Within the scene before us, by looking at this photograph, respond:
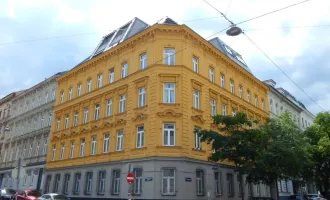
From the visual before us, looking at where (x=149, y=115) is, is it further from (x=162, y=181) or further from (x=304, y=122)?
(x=304, y=122)

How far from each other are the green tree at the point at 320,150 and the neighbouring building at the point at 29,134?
30016mm

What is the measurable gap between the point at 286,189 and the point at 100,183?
23.5 meters

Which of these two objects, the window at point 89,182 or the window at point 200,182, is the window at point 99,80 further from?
the window at point 200,182

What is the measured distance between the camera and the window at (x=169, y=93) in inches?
922

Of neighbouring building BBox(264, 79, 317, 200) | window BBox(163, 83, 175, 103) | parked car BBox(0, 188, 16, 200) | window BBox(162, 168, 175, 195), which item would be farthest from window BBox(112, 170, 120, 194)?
neighbouring building BBox(264, 79, 317, 200)

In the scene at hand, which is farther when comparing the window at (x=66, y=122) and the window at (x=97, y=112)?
the window at (x=66, y=122)

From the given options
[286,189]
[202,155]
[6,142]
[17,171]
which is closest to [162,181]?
[202,155]

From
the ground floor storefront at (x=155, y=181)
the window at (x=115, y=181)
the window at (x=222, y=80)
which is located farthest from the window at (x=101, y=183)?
the window at (x=222, y=80)

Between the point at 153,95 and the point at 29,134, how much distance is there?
24.2m

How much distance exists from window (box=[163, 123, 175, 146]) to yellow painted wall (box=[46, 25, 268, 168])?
0.33 metres

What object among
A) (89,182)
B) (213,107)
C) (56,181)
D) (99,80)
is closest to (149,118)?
(213,107)

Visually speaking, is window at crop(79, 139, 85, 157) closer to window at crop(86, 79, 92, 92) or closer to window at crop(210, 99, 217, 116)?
window at crop(86, 79, 92, 92)

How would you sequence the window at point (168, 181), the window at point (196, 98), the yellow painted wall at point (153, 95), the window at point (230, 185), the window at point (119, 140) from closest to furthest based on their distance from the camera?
1. the window at point (168, 181)
2. the yellow painted wall at point (153, 95)
3. the window at point (196, 98)
4. the window at point (119, 140)
5. the window at point (230, 185)

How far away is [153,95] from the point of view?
23250mm
